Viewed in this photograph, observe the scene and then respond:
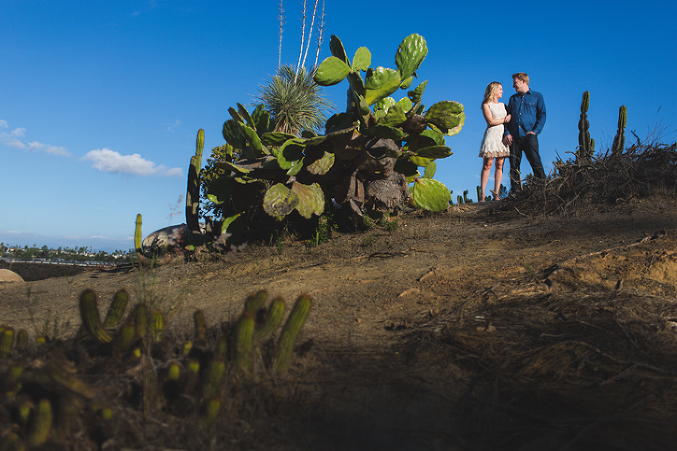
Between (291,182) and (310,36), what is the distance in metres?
8.64

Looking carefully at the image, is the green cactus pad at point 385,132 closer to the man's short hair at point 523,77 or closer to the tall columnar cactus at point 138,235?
the man's short hair at point 523,77

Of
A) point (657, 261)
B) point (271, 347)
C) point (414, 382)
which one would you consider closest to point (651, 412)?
point (414, 382)

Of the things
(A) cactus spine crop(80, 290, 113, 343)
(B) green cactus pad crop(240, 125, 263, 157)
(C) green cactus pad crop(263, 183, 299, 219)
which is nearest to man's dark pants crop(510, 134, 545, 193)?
(C) green cactus pad crop(263, 183, 299, 219)

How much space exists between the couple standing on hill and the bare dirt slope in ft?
6.52

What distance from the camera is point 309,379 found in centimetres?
220

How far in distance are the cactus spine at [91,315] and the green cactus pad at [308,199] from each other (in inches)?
135

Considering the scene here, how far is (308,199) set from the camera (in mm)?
5535

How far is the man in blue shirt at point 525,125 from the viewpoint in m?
6.80

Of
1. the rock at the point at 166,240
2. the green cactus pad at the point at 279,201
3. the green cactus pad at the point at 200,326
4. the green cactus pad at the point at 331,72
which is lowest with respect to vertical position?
the green cactus pad at the point at 200,326

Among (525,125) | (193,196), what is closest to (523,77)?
(525,125)

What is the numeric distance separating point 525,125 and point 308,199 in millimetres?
3871

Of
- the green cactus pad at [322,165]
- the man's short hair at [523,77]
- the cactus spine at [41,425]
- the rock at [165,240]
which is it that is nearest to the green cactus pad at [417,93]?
the green cactus pad at [322,165]

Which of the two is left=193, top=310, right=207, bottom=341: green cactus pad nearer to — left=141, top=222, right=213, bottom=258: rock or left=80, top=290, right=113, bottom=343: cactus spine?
left=80, top=290, right=113, bottom=343: cactus spine

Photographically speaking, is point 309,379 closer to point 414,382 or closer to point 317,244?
point 414,382
